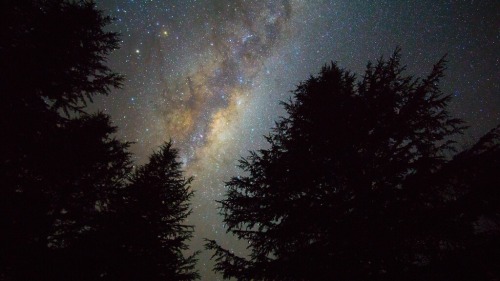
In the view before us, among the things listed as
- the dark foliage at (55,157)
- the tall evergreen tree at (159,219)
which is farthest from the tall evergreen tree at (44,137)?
the tall evergreen tree at (159,219)

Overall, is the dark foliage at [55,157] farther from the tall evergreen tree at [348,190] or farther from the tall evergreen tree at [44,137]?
the tall evergreen tree at [348,190]

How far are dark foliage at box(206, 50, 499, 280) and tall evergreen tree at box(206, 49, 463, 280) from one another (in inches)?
0.8

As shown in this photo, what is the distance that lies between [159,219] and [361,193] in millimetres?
7064

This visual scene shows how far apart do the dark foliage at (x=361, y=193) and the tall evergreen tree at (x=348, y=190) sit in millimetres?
19

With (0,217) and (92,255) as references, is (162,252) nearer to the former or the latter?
(92,255)

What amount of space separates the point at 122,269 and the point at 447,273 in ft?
23.7

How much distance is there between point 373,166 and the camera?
4996 mm

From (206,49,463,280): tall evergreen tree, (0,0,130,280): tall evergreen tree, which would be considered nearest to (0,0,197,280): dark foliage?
(0,0,130,280): tall evergreen tree

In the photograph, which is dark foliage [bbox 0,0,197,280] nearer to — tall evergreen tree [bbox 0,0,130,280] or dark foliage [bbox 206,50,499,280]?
tall evergreen tree [bbox 0,0,130,280]

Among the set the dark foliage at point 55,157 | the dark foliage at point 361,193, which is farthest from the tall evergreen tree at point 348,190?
the dark foliage at point 55,157

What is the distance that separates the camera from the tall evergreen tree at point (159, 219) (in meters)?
7.55

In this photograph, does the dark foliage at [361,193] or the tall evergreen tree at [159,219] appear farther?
the tall evergreen tree at [159,219]

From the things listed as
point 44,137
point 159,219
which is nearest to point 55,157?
point 44,137

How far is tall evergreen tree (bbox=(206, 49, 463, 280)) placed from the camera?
4180mm
